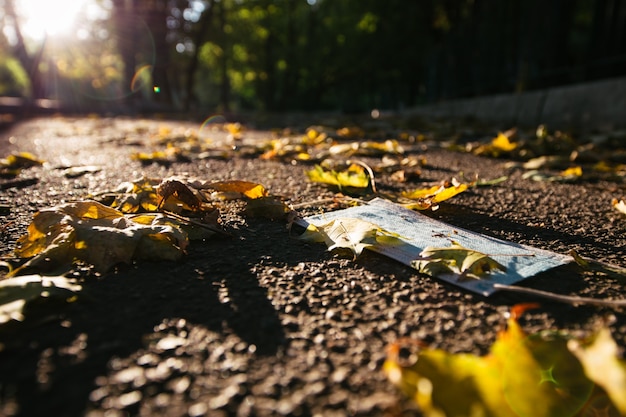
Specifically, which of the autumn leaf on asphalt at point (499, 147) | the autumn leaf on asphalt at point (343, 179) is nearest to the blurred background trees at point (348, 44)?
the autumn leaf on asphalt at point (499, 147)

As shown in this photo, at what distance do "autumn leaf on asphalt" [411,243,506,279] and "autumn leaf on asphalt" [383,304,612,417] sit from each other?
354mm

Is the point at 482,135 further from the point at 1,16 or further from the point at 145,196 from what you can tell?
the point at 1,16

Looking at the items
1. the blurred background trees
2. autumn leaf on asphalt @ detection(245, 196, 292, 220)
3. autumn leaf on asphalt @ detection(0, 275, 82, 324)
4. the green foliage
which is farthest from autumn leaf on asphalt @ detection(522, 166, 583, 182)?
the green foliage

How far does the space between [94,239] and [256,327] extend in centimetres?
51

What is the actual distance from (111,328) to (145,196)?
0.83 metres

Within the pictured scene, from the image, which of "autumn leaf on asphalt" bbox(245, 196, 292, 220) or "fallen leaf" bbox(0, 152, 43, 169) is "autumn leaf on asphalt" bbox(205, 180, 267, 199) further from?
"fallen leaf" bbox(0, 152, 43, 169)

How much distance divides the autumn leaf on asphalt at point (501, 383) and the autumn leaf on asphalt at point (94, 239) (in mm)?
726

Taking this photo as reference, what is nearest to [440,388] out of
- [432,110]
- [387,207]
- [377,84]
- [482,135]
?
[387,207]

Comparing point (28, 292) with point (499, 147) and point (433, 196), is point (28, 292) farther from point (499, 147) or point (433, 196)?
point (499, 147)

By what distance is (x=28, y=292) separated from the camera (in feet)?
2.84

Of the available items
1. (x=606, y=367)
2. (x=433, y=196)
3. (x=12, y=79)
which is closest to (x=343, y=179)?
(x=433, y=196)

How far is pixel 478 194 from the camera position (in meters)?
2.11

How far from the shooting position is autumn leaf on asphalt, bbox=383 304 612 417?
0.58 metres

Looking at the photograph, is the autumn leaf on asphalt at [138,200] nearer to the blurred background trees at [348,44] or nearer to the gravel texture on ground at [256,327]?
the gravel texture on ground at [256,327]
